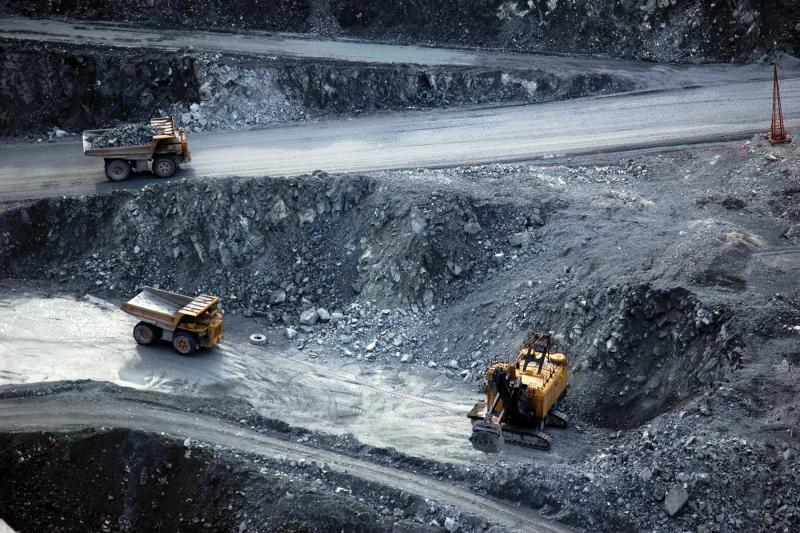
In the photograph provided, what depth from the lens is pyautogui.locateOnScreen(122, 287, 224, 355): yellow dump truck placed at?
21.4 metres

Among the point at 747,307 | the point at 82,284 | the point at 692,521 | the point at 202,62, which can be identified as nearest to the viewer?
the point at 692,521

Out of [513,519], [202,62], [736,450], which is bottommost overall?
[513,519]

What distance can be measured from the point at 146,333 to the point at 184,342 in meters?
1.07

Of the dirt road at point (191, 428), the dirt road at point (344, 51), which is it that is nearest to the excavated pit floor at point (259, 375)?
the dirt road at point (191, 428)

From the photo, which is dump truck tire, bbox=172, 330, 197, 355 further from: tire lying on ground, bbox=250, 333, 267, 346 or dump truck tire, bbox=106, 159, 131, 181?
dump truck tire, bbox=106, 159, 131, 181

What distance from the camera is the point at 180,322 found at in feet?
70.2

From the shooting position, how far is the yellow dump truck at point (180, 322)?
21.4 m

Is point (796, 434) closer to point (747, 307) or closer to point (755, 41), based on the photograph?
point (747, 307)

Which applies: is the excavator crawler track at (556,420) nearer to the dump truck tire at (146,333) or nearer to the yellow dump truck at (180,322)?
the yellow dump truck at (180,322)

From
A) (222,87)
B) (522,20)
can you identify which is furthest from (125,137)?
(522,20)

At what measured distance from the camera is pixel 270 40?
3212 centimetres

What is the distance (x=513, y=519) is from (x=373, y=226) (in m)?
10.1

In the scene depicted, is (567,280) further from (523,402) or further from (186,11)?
(186,11)

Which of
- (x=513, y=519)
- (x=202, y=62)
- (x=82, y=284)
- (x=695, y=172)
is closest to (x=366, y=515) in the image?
(x=513, y=519)
